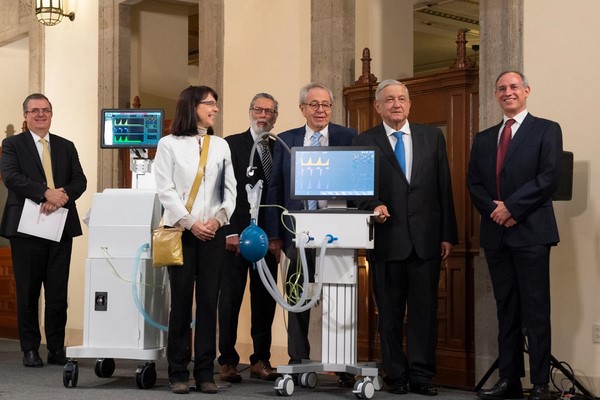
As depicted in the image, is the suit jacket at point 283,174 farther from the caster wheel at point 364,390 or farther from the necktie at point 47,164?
the necktie at point 47,164

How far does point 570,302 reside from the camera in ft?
18.8

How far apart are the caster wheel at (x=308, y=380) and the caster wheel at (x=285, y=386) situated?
0.16m

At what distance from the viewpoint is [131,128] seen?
6578 mm

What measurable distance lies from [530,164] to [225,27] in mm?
3671

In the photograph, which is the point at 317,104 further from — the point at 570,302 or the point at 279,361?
the point at 279,361

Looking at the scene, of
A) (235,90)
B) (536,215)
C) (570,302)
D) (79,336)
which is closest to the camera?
(536,215)

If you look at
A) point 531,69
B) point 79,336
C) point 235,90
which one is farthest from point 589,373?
point 79,336

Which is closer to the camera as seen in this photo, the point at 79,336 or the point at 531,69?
the point at 531,69


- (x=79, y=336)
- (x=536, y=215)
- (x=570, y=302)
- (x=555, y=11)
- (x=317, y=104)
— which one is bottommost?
(x=79, y=336)

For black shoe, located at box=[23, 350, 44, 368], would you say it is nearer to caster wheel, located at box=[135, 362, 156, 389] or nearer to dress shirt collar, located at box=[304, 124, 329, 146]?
caster wheel, located at box=[135, 362, 156, 389]

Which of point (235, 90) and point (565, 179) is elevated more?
point (235, 90)

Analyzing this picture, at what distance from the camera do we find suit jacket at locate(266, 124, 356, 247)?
6.06m

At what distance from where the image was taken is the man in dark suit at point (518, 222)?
5293mm

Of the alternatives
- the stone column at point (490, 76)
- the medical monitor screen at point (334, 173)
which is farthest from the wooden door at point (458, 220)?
the medical monitor screen at point (334, 173)
